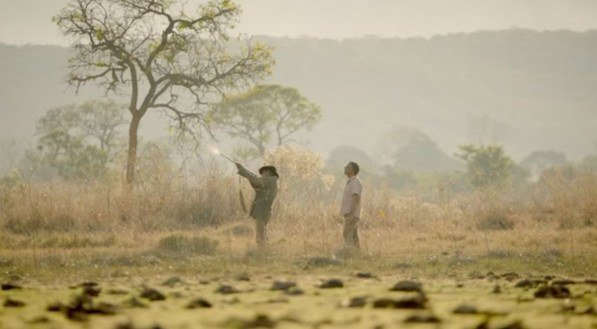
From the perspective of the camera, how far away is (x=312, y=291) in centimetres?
519

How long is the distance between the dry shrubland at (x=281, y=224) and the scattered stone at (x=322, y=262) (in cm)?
86

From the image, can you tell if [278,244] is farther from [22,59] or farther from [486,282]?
[22,59]

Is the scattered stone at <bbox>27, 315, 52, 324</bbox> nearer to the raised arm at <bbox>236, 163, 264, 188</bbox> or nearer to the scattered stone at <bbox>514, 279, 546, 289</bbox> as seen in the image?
the scattered stone at <bbox>514, 279, 546, 289</bbox>

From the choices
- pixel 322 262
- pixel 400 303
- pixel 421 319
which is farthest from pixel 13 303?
pixel 322 262

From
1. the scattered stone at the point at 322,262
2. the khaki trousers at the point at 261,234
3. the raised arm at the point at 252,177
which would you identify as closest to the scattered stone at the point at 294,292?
the scattered stone at the point at 322,262

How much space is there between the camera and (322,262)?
32.1ft

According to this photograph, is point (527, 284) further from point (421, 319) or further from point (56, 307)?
Result: point (56, 307)

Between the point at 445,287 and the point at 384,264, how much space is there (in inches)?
172

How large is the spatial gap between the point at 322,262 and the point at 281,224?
6538 mm

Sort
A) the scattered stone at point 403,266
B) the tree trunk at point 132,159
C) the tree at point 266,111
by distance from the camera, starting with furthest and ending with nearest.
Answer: the tree at point 266,111 < the tree trunk at point 132,159 < the scattered stone at point 403,266

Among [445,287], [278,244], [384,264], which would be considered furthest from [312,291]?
[278,244]

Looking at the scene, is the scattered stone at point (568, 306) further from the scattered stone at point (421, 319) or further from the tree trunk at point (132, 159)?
the tree trunk at point (132, 159)

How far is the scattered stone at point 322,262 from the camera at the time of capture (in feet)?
31.8

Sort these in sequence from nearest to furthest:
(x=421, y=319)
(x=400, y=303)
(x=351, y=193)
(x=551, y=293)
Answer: (x=421, y=319) < (x=400, y=303) < (x=551, y=293) < (x=351, y=193)
